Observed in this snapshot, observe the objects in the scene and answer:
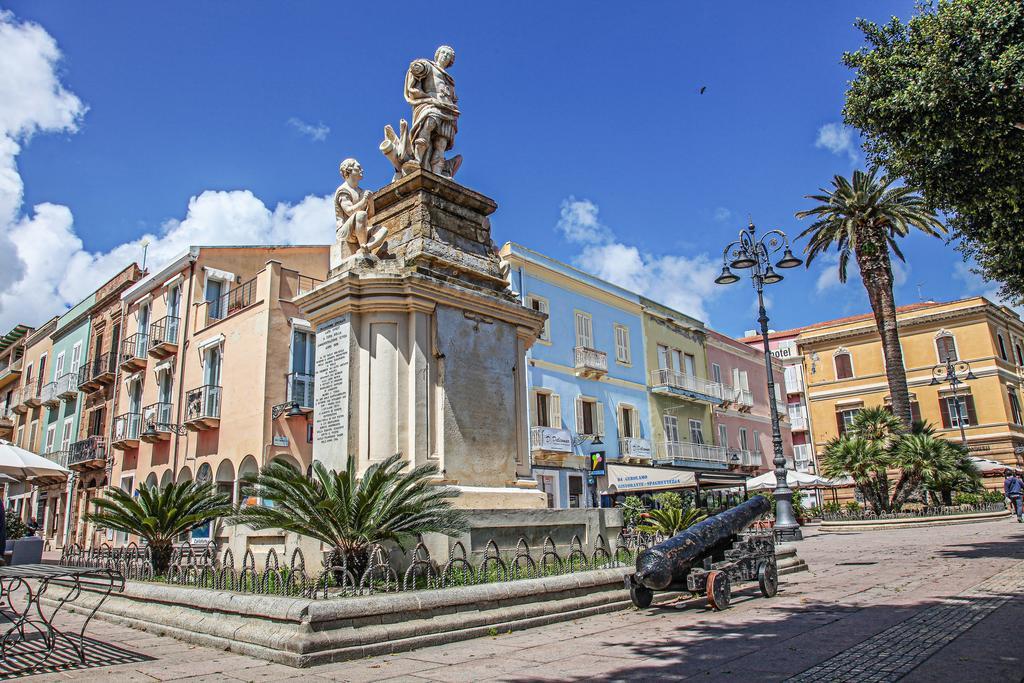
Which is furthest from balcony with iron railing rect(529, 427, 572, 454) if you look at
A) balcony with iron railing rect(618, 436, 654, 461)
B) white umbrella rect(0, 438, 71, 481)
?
white umbrella rect(0, 438, 71, 481)

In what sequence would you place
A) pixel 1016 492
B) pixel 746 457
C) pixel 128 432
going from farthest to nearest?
pixel 746 457
pixel 128 432
pixel 1016 492

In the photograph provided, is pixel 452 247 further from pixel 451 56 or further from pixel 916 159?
pixel 916 159

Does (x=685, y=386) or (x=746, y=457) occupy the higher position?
(x=685, y=386)

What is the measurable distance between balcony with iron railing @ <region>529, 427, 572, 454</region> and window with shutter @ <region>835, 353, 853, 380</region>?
28.4 m

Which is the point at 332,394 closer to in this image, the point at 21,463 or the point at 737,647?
the point at 737,647

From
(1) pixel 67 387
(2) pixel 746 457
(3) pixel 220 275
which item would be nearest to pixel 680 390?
(2) pixel 746 457

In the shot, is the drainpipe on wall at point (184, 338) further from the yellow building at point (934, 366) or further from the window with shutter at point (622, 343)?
the yellow building at point (934, 366)

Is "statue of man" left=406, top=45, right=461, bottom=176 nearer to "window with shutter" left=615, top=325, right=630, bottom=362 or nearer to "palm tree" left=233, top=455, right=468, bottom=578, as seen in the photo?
"palm tree" left=233, top=455, right=468, bottom=578

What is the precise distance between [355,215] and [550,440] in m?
18.9

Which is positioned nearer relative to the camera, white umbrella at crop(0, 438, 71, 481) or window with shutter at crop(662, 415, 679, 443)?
white umbrella at crop(0, 438, 71, 481)

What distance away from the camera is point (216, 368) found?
83.2ft

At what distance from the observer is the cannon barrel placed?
26.6 ft

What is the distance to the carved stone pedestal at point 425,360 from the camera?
374 inches

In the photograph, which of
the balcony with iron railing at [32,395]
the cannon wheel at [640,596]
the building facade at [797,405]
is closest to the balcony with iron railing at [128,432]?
the balcony with iron railing at [32,395]
